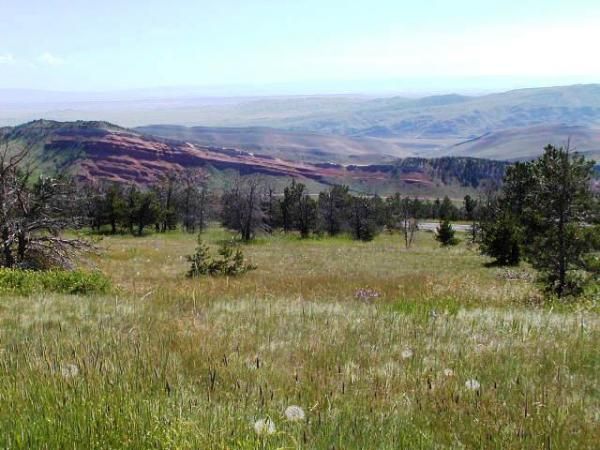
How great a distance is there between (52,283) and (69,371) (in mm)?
7613

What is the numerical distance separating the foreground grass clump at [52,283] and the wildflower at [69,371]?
6445 mm

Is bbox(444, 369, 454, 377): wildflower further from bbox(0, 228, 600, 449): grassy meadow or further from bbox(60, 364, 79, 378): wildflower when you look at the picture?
bbox(60, 364, 79, 378): wildflower

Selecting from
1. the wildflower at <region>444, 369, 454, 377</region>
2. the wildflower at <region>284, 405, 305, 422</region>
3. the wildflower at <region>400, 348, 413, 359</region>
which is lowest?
the wildflower at <region>400, 348, 413, 359</region>

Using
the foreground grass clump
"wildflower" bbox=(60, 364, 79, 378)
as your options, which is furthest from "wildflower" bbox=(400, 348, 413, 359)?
the foreground grass clump

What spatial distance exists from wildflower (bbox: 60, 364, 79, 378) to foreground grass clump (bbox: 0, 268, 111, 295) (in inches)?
254

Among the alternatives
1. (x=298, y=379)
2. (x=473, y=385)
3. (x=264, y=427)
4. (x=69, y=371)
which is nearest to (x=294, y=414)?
(x=264, y=427)

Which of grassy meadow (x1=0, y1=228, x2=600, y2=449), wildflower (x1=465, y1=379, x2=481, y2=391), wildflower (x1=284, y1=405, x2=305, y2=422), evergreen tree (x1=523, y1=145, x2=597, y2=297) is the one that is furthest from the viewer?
evergreen tree (x1=523, y1=145, x2=597, y2=297)

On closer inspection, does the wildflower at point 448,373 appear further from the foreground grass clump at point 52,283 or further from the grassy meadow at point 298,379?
the foreground grass clump at point 52,283

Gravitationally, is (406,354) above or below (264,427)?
below

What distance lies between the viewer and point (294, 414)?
9.85ft

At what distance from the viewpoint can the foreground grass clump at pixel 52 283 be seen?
9805 mm

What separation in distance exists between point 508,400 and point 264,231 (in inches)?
2697

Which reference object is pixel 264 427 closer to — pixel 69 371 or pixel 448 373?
pixel 69 371

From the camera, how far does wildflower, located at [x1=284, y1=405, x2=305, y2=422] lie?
115 inches
